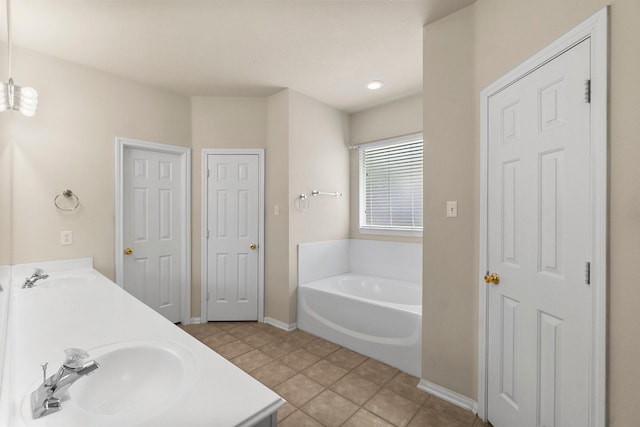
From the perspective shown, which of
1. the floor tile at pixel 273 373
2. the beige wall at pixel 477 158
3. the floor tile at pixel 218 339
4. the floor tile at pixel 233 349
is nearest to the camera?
the beige wall at pixel 477 158

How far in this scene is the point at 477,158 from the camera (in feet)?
6.02

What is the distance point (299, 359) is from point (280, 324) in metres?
0.74

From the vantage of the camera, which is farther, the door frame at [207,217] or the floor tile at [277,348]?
the door frame at [207,217]

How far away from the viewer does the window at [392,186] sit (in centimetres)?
336

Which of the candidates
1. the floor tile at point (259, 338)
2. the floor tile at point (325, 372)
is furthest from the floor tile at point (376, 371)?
the floor tile at point (259, 338)

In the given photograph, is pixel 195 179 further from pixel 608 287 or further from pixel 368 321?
pixel 608 287

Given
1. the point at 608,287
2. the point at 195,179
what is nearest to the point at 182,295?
the point at 195,179

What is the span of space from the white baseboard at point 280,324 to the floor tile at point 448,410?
5.16 ft

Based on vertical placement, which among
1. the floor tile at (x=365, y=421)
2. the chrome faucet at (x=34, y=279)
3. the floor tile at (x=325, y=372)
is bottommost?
the floor tile at (x=325, y=372)

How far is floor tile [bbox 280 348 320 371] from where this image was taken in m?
2.44

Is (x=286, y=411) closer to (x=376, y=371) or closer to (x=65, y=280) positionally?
(x=376, y=371)

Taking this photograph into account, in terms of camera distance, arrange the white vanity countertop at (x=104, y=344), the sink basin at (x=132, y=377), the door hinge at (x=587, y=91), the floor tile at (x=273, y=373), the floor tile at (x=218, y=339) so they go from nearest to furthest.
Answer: the white vanity countertop at (x=104, y=344)
the sink basin at (x=132, y=377)
the door hinge at (x=587, y=91)
the floor tile at (x=273, y=373)
the floor tile at (x=218, y=339)

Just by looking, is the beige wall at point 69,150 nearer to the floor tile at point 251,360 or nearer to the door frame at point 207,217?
the door frame at point 207,217

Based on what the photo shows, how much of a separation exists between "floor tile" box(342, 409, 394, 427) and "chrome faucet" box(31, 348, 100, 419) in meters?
1.50
